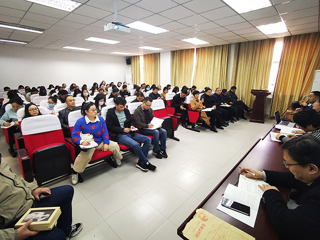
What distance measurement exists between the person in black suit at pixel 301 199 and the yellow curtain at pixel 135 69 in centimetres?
1036

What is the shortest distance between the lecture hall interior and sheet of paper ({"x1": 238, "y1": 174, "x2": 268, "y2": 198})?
9cm

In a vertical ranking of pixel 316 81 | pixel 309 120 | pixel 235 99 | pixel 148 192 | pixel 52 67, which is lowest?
pixel 148 192

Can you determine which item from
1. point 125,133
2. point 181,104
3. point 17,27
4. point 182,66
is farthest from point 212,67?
point 17,27

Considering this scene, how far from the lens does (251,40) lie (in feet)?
18.4

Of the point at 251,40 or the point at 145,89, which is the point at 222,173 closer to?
the point at 251,40

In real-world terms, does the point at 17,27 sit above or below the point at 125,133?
above

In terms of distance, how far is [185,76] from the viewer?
26.1 ft

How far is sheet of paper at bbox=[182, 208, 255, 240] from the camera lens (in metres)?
0.77

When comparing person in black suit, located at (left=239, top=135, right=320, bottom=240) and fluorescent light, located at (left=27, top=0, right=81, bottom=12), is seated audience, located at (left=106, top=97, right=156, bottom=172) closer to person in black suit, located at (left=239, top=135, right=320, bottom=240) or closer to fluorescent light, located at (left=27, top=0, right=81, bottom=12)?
person in black suit, located at (left=239, top=135, right=320, bottom=240)

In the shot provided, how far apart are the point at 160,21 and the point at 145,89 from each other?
4.16m

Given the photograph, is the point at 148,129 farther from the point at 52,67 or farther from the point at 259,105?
the point at 52,67

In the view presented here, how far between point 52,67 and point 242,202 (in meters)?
10.1

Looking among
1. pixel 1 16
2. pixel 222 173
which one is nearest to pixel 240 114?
pixel 222 173

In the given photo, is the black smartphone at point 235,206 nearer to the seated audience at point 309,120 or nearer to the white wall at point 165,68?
the seated audience at point 309,120
